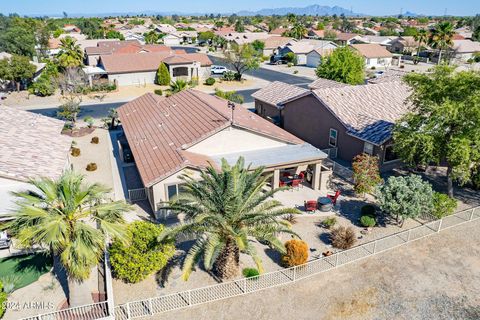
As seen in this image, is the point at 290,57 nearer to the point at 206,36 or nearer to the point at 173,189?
the point at 206,36

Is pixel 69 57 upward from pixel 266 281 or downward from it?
upward

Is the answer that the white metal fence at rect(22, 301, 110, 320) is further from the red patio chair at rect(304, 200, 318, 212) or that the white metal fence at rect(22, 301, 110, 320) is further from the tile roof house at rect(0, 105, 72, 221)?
the red patio chair at rect(304, 200, 318, 212)

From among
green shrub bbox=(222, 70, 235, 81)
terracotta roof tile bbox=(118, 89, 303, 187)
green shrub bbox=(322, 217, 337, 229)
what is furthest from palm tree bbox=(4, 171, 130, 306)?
green shrub bbox=(222, 70, 235, 81)

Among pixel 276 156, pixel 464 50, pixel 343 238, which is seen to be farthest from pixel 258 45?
pixel 343 238

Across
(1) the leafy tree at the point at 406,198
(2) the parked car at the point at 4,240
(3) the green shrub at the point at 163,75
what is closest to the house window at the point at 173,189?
(2) the parked car at the point at 4,240

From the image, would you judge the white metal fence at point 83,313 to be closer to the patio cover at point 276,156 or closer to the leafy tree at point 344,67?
the patio cover at point 276,156
